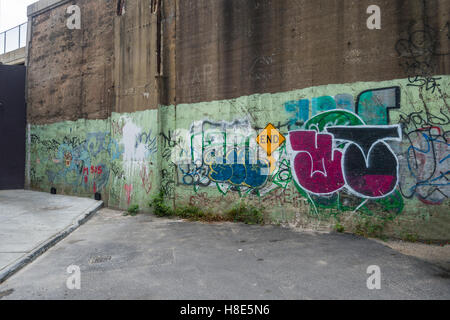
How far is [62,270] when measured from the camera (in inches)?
183

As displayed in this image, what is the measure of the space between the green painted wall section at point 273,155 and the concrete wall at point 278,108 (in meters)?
0.03

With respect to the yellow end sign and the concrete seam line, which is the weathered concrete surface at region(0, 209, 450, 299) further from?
the yellow end sign

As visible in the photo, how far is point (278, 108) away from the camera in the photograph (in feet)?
24.6

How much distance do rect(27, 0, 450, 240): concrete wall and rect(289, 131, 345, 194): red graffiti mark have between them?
2cm

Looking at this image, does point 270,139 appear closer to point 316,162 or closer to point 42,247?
point 316,162

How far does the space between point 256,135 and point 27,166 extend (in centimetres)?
1156

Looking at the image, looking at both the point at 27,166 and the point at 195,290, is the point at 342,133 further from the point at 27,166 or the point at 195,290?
the point at 27,166

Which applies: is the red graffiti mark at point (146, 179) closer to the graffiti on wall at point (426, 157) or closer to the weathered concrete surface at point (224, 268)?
the weathered concrete surface at point (224, 268)

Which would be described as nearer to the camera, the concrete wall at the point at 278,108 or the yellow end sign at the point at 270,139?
the concrete wall at the point at 278,108

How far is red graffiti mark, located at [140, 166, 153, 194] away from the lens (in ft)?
29.6

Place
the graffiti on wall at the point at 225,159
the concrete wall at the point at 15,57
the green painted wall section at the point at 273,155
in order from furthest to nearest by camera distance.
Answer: the concrete wall at the point at 15,57
the graffiti on wall at the point at 225,159
the green painted wall section at the point at 273,155

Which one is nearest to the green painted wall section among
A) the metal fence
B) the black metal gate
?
the black metal gate

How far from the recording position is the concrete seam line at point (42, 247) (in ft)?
14.6

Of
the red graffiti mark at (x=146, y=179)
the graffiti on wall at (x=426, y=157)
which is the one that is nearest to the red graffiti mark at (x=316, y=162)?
the graffiti on wall at (x=426, y=157)
